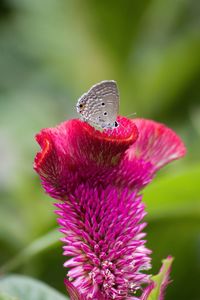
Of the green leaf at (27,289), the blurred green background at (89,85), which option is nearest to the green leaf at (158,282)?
the green leaf at (27,289)

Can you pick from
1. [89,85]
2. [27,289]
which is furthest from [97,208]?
[89,85]

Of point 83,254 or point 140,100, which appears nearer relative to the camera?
point 83,254

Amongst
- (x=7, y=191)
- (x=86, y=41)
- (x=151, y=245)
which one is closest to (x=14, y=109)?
(x=86, y=41)

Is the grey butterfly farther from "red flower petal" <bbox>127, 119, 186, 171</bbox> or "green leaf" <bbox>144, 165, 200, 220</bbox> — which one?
"green leaf" <bbox>144, 165, 200, 220</bbox>

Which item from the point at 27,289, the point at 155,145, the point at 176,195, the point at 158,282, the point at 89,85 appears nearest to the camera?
the point at 158,282

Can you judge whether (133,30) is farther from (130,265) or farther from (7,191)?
(130,265)

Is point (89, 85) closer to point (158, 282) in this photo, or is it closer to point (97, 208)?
point (97, 208)

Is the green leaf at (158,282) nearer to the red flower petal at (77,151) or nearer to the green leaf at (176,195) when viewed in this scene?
the red flower petal at (77,151)
